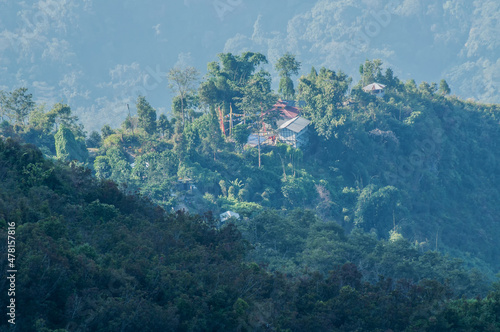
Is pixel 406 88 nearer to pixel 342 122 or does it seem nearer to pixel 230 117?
pixel 342 122

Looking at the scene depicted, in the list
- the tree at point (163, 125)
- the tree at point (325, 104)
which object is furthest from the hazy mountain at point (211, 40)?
the tree at point (163, 125)

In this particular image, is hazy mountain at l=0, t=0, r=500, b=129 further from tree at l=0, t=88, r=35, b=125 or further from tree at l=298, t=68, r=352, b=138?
tree at l=298, t=68, r=352, b=138

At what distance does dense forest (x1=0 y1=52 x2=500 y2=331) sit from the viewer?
1625 cm

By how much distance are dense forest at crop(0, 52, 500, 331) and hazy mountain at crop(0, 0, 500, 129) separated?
Answer: 7985 cm

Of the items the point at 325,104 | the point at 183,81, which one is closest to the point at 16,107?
the point at 183,81

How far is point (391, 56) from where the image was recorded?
533ft

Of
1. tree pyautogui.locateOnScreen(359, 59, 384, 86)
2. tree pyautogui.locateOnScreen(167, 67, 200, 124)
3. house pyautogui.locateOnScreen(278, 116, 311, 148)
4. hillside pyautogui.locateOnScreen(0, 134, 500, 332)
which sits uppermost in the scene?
tree pyautogui.locateOnScreen(359, 59, 384, 86)

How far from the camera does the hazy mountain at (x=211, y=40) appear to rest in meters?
135

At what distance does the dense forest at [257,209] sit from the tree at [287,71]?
13cm

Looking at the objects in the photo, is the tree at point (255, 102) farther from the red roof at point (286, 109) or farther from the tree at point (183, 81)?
the tree at point (183, 81)

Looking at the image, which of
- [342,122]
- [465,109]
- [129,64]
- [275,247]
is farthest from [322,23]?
[275,247]

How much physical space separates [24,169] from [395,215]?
27.7 meters

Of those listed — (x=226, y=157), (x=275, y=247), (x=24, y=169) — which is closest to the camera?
(x=24, y=169)

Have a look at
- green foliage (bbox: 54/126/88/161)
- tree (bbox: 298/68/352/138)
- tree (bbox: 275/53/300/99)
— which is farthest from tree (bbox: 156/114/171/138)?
tree (bbox: 275/53/300/99)
